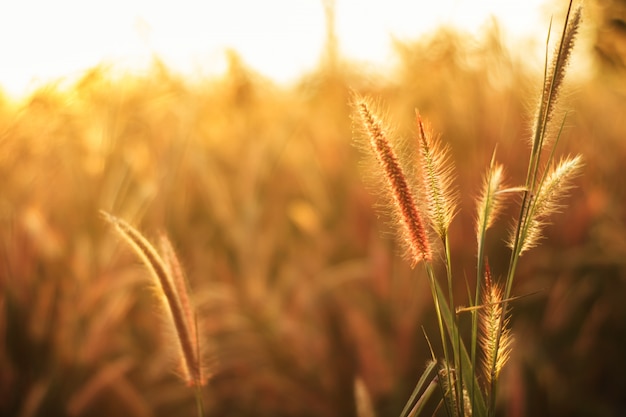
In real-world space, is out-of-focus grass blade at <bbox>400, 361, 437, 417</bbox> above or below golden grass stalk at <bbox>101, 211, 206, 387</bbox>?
below

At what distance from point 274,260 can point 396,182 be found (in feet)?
4.12

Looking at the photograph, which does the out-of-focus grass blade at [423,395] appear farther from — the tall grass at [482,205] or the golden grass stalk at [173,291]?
the golden grass stalk at [173,291]

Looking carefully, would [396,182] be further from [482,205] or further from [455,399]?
[455,399]

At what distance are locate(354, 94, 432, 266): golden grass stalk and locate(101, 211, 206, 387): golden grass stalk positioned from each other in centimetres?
19

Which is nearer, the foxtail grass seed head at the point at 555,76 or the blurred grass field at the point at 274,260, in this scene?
the foxtail grass seed head at the point at 555,76

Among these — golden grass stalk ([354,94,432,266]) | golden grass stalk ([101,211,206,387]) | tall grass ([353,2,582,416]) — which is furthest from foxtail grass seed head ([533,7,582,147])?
golden grass stalk ([101,211,206,387])

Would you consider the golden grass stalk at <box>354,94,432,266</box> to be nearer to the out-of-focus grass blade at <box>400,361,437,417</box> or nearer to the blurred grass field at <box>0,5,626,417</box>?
the out-of-focus grass blade at <box>400,361,437,417</box>

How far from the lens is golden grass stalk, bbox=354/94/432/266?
1.65 ft

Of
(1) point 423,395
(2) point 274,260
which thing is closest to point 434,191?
(1) point 423,395

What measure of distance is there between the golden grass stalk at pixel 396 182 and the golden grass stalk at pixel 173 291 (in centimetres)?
19

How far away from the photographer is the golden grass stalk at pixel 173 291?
543mm

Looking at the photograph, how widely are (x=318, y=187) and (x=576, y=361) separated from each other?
751 millimetres

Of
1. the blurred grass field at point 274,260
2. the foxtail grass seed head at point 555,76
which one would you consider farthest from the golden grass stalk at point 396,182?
the blurred grass field at point 274,260

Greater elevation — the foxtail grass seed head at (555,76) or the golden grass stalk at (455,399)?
the foxtail grass seed head at (555,76)
